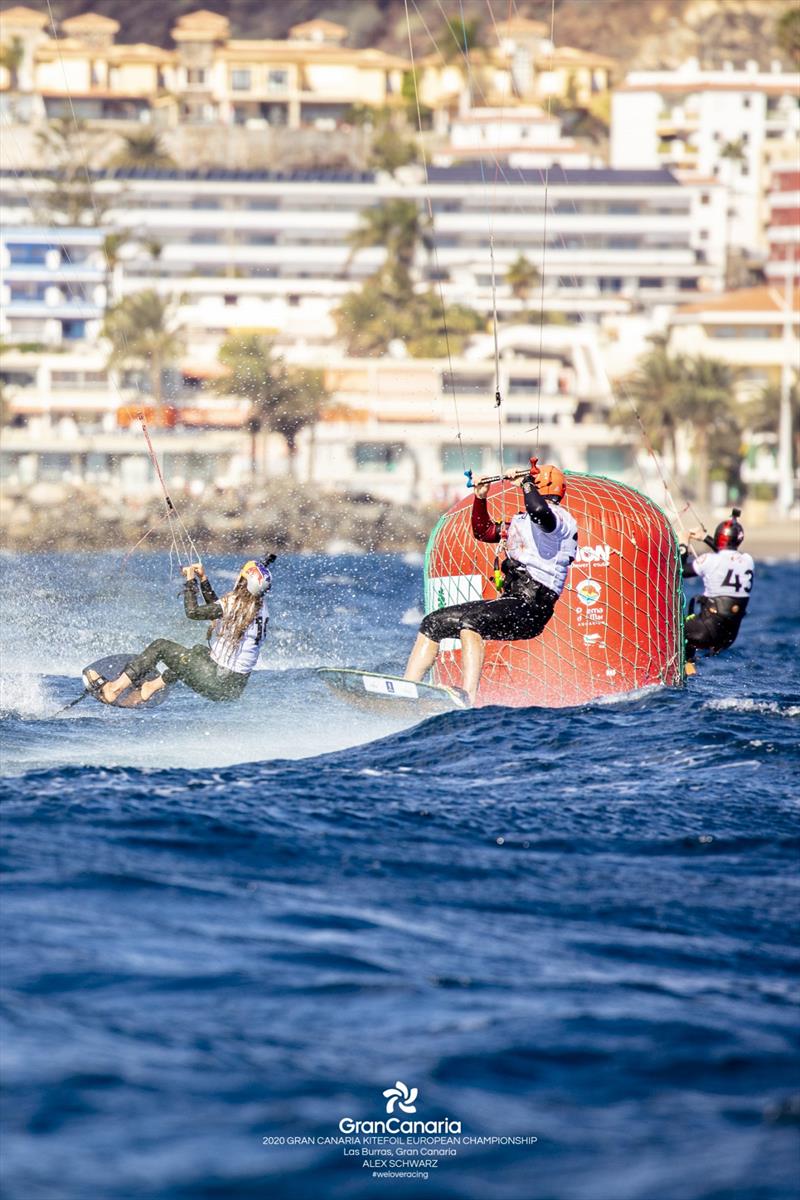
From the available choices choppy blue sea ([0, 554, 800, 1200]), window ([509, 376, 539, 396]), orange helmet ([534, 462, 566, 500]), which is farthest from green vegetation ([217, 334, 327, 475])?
choppy blue sea ([0, 554, 800, 1200])

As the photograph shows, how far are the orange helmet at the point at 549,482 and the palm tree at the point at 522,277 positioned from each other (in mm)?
78700

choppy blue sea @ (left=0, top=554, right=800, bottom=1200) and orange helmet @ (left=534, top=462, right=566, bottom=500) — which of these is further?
orange helmet @ (left=534, top=462, right=566, bottom=500)

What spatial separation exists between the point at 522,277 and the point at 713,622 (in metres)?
76.3

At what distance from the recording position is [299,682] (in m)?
16.5

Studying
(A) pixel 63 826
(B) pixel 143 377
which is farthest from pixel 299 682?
(B) pixel 143 377

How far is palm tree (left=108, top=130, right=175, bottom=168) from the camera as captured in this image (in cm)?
11738

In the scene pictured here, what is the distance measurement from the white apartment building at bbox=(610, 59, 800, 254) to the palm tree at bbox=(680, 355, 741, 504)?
145 ft

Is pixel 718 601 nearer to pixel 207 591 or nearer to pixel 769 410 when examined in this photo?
pixel 207 591

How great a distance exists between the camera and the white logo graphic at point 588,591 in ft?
47.9

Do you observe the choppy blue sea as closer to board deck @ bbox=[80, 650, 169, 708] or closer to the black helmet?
board deck @ bbox=[80, 650, 169, 708]

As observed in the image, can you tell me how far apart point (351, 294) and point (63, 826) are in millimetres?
82320

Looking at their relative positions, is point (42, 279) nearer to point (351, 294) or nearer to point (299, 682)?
point (351, 294)

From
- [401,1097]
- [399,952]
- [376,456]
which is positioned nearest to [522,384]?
[376,456]

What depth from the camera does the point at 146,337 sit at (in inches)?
3238
